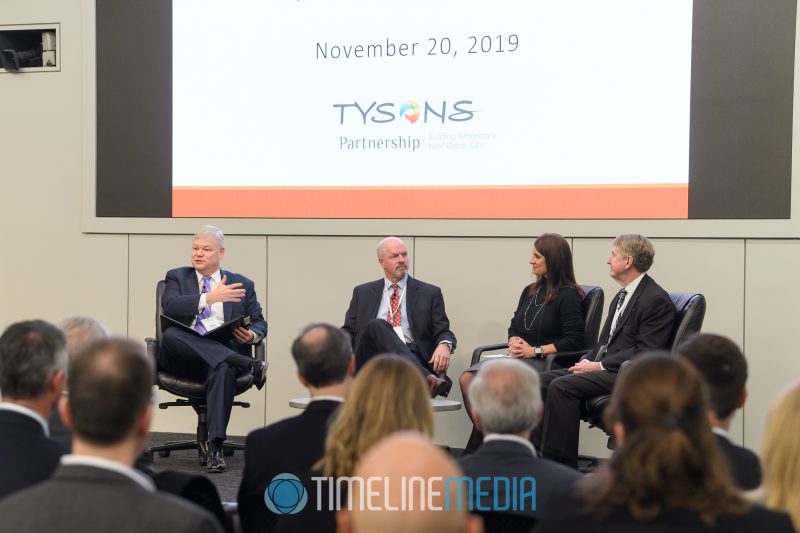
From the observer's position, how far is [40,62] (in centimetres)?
652

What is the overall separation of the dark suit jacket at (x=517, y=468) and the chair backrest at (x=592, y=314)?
286cm

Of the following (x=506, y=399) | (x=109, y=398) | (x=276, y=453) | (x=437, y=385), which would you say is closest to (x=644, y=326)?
(x=437, y=385)

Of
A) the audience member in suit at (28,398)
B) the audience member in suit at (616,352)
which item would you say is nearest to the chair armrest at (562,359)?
the audience member in suit at (616,352)

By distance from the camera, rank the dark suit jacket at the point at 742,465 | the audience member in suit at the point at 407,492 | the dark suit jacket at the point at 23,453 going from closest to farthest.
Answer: the audience member in suit at the point at 407,492 → the dark suit jacket at the point at 23,453 → the dark suit jacket at the point at 742,465

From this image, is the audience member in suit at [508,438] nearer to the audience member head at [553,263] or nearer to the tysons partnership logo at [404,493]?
the tysons partnership logo at [404,493]

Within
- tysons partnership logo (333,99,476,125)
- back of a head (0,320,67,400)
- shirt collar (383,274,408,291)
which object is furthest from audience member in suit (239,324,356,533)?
tysons partnership logo (333,99,476,125)

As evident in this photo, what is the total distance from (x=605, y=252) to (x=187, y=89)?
9.37ft

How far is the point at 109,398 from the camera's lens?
1.62 metres

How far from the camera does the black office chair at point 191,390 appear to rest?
5.10m

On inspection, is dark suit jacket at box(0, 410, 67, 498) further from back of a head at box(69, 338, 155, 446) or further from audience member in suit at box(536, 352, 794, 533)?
audience member in suit at box(536, 352, 794, 533)

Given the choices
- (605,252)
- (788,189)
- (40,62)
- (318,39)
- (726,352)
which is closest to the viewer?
(726,352)

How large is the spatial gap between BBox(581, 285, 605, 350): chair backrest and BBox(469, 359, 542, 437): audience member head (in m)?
2.76

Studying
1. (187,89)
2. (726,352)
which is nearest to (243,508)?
(726,352)

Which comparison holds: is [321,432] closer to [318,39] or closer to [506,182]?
[506,182]
